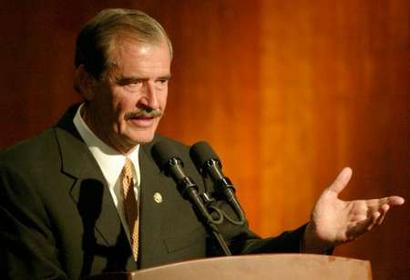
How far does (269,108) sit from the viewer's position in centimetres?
286

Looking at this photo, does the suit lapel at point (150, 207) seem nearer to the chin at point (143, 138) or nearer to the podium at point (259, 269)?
the chin at point (143, 138)

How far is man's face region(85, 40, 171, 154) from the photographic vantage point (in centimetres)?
188

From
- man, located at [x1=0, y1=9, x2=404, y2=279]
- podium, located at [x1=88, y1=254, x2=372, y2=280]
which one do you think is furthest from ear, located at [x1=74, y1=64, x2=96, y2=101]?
podium, located at [x1=88, y1=254, x2=372, y2=280]

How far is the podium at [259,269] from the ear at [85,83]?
2.40ft

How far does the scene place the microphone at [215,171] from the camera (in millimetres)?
1619

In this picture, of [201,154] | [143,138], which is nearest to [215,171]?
[201,154]

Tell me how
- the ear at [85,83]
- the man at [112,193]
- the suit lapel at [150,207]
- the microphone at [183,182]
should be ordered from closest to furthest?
1. the microphone at [183,182]
2. the man at [112,193]
3. the suit lapel at [150,207]
4. the ear at [85,83]

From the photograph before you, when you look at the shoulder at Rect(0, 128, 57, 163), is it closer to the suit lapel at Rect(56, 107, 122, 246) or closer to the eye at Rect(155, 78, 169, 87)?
the suit lapel at Rect(56, 107, 122, 246)

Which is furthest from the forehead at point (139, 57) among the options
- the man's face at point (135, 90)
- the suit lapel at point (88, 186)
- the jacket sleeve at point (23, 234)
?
the jacket sleeve at point (23, 234)

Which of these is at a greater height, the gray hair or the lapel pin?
the gray hair

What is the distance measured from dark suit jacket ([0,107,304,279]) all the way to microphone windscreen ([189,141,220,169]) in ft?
0.64

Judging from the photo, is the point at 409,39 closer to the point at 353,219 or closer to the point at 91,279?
the point at 353,219

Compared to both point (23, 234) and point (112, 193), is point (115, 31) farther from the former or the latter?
point (23, 234)

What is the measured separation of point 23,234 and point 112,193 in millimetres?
250
